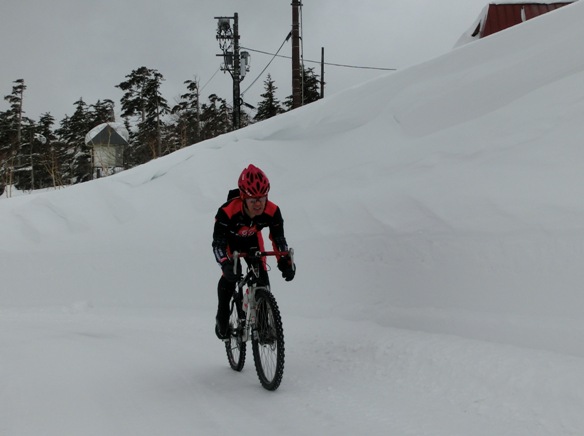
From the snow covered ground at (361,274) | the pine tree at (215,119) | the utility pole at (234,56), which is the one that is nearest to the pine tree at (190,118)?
the pine tree at (215,119)

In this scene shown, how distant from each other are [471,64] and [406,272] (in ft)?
17.2

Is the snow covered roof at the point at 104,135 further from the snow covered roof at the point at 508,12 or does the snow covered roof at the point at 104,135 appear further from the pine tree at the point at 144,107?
the snow covered roof at the point at 508,12

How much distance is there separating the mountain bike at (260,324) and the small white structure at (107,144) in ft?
132

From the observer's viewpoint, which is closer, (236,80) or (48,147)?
(236,80)

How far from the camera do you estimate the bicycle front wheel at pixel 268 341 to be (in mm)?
4320

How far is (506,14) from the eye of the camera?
19.0 m

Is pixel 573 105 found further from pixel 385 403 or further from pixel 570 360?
pixel 385 403

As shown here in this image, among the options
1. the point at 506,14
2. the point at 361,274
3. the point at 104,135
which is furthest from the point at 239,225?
the point at 104,135

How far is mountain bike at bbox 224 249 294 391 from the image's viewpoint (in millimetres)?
4391

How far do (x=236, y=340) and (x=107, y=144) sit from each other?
140 ft

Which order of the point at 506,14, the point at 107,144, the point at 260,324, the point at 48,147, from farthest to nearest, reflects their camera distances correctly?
the point at 48,147
the point at 107,144
the point at 506,14
the point at 260,324

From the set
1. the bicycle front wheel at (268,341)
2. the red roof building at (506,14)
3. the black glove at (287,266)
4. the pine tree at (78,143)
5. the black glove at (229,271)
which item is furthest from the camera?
the pine tree at (78,143)

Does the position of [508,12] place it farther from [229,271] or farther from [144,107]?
[144,107]

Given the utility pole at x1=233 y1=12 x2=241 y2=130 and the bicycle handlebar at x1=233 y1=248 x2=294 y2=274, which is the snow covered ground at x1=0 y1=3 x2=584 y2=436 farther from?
the utility pole at x1=233 y1=12 x2=241 y2=130
